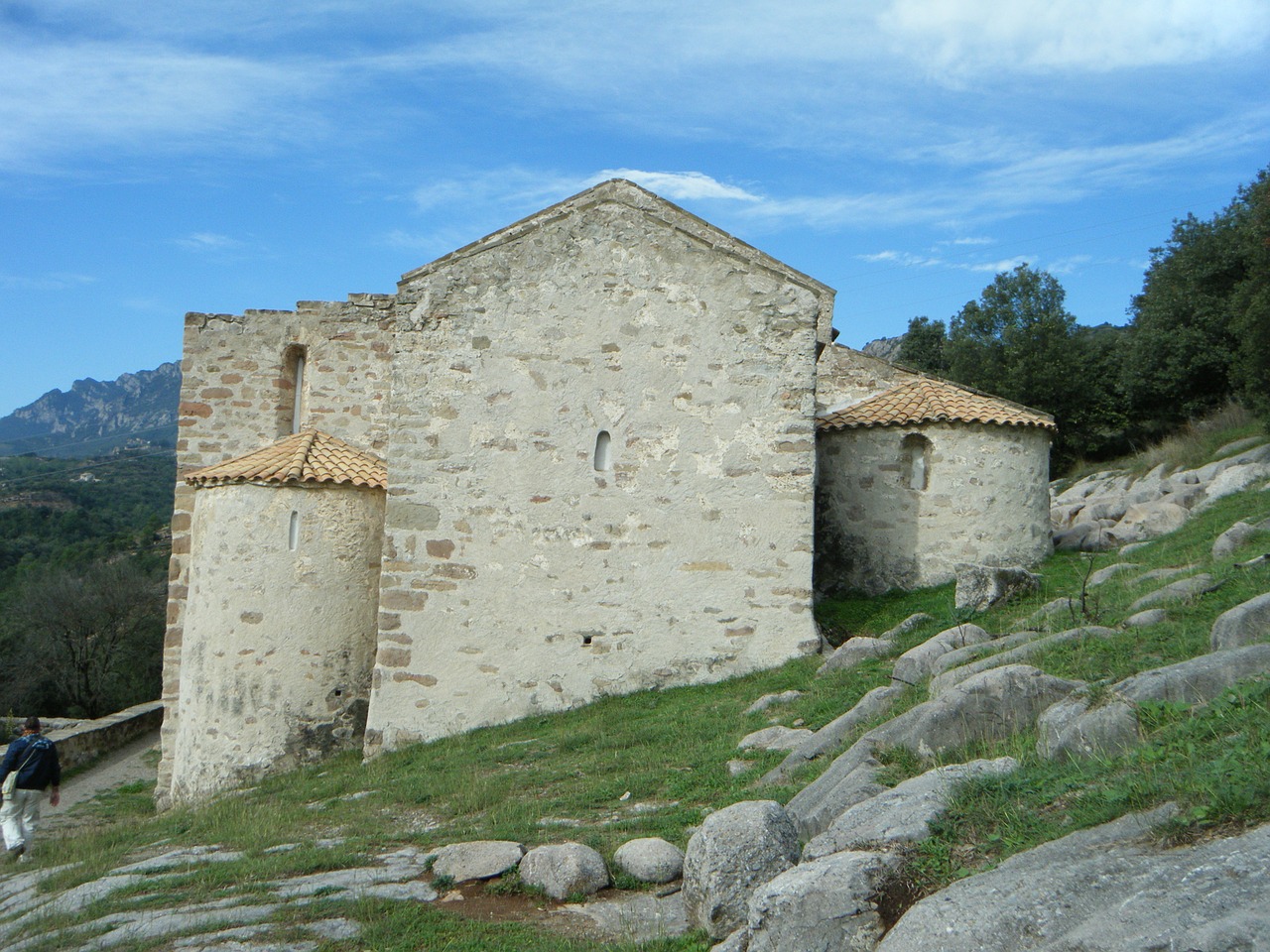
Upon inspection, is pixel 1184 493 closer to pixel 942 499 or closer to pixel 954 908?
pixel 942 499

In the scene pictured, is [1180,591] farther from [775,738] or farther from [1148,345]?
[1148,345]

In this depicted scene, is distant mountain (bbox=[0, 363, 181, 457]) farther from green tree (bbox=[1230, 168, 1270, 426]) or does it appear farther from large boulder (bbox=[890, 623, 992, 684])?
large boulder (bbox=[890, 623, 992, 684])

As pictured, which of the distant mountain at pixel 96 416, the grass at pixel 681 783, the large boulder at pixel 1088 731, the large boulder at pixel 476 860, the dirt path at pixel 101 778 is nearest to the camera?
the grass at pixel 681 783

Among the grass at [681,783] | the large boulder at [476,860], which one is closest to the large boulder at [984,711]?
the grass at [681,783]

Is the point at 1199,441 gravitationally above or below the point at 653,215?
below

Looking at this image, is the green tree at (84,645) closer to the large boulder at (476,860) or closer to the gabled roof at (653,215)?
the gabled roof at (653,215)

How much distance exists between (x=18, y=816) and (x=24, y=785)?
0.33m

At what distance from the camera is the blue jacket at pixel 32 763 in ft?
36.9

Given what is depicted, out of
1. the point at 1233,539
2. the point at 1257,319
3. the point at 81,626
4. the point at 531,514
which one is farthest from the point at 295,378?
the point at 81,626

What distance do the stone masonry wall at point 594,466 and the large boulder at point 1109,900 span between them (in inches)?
347

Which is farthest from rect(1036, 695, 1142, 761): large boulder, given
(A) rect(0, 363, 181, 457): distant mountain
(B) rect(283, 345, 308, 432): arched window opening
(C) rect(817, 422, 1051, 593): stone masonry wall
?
(A) rect(0, 363, 181, 457): distant mountain

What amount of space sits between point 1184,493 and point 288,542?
15578 millimetres

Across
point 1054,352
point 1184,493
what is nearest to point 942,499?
point 1184,493

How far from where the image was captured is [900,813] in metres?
5.44
